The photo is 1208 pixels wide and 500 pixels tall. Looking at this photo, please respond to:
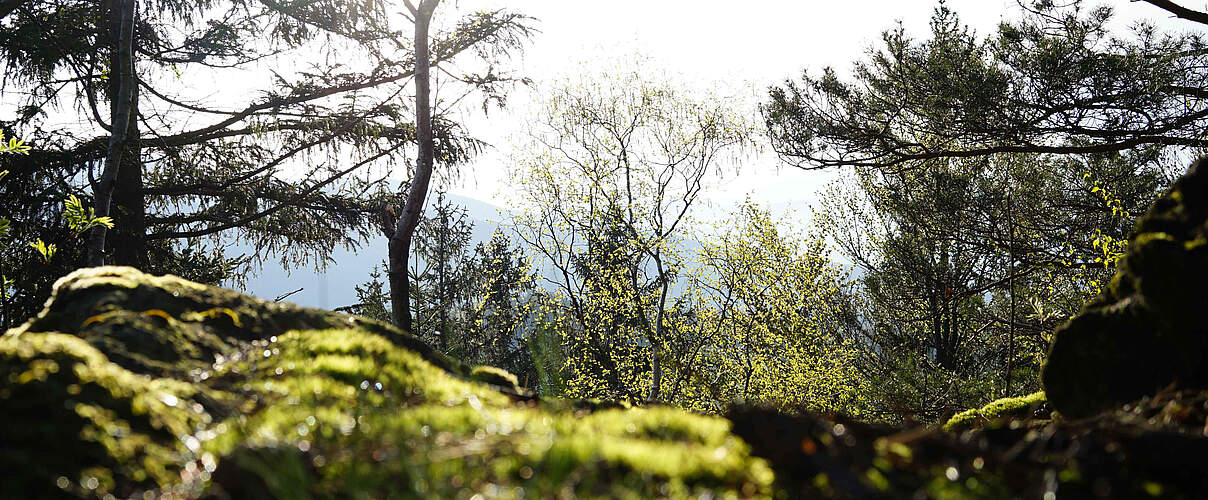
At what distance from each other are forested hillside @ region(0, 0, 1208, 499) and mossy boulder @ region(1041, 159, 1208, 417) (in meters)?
0.02

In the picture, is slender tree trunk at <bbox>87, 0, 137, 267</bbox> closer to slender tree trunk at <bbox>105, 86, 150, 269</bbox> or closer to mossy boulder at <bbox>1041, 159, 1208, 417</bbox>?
slender tree trunk at <bbox>105, 86, 150, 269</bbox>

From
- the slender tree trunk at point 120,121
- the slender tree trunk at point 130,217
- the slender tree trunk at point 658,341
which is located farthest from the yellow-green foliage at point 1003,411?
the slender tree trunk at point 658,341

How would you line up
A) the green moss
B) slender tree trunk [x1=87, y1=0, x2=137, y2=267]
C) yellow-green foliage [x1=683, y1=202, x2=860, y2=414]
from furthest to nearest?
yellow-green foliage [x1=683, y1=202, x2=860, y2=414]
slender tree trunk [x1=87, y1=0, x2=137, y2=267]
the green moss

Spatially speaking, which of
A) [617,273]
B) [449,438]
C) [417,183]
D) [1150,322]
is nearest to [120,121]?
[417,183]

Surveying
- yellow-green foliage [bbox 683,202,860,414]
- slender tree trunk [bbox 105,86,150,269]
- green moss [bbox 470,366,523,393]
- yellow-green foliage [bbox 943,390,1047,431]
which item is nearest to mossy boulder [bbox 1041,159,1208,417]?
yellow-green foliage [bbox 943,390,1047,431]

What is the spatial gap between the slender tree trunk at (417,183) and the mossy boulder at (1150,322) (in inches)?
299

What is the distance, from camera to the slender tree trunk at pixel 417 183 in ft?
29.3

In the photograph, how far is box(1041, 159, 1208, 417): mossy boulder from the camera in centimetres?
237

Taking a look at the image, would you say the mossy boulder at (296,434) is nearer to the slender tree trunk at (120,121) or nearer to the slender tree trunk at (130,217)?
the slender tree trunk at (120,121)

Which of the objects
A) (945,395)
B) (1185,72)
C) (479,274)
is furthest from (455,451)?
(479,274)

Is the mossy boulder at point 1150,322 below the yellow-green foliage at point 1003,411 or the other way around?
the other way around

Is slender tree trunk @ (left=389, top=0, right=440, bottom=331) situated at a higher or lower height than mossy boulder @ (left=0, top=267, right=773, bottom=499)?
higher

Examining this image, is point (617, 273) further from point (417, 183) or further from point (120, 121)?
point (120, 121)

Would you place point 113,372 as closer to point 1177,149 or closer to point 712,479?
point 712,479
